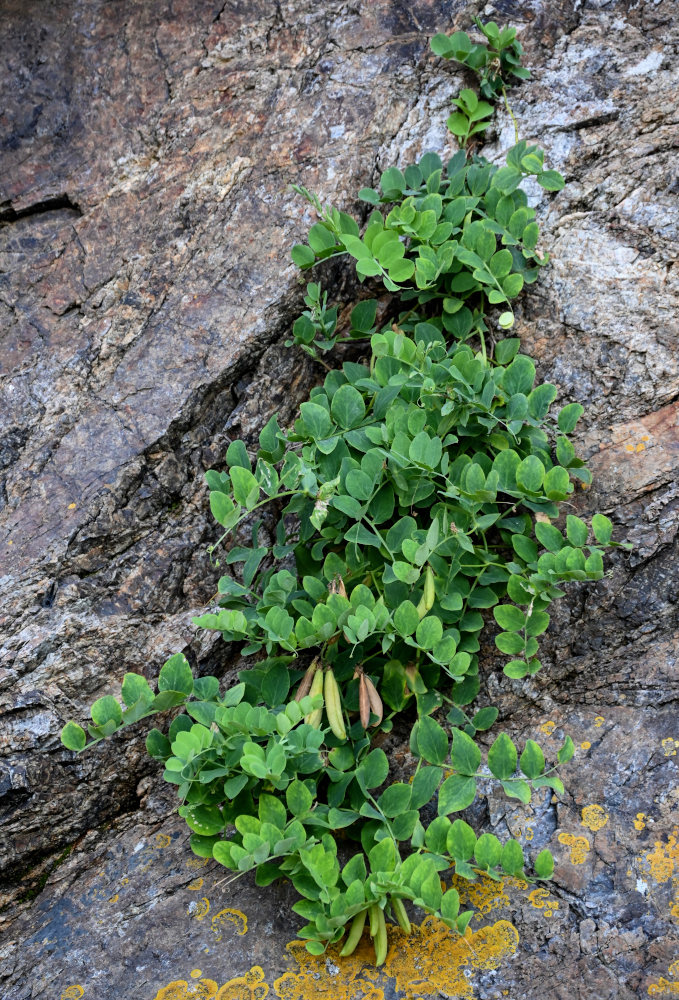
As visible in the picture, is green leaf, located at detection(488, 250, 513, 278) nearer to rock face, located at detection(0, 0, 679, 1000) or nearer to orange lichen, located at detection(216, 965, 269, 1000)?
rock face, located at detection(0, 0, 679, 1000)

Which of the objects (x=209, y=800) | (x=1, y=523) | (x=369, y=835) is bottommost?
(x=369, y=835)

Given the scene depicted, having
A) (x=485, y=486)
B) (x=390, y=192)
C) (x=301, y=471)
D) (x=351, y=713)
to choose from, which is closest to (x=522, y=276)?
(x=390, y=192)

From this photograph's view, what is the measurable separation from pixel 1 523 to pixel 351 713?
3.40ft

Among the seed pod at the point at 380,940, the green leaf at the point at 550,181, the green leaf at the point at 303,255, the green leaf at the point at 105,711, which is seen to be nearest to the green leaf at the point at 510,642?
the seed pod at the point at 380,940

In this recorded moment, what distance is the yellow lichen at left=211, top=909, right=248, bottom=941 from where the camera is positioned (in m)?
1.67

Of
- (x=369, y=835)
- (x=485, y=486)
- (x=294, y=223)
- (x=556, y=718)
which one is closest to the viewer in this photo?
(x=369, y=835)

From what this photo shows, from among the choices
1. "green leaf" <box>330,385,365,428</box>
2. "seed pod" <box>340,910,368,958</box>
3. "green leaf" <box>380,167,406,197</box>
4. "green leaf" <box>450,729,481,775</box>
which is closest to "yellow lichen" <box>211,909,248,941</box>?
"seed pod" <box>340,910,368,958</box>

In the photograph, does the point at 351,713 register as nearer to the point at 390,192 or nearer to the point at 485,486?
the point at 485,486

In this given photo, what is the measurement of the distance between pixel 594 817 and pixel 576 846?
7 cm

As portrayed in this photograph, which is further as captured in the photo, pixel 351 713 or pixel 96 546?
pixel 96 546

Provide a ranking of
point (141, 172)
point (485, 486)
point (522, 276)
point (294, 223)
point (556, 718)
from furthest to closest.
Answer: point (141, 172) < point (294, 223) < point (522, 276) < point (556, 718) < point (485, 486)

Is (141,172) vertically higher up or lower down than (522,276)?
higher up

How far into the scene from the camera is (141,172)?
8.29 feet

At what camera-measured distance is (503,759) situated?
61.1 inches
